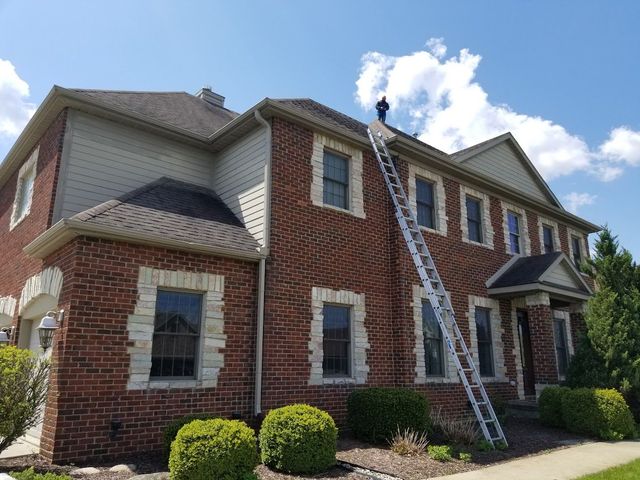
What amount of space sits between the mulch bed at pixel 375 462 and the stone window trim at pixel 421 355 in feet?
7.72

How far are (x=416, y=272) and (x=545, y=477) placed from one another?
596 centimetres

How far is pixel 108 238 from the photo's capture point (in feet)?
27.8

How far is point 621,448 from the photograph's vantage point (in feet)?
32.1

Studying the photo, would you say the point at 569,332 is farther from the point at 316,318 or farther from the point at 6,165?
the point at 6,165

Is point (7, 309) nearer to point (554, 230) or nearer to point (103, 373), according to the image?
point (103, 373)

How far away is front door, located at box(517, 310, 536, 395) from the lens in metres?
15.4

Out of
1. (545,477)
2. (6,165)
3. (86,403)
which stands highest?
(6,165)

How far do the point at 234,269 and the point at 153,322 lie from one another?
188 centimetres

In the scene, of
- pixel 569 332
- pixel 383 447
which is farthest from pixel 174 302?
pixel 569 332

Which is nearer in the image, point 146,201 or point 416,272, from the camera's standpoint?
point 146,201

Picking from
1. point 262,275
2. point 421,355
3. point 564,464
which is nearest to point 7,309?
point 262,275

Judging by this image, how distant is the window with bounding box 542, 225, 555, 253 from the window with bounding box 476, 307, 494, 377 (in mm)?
5045

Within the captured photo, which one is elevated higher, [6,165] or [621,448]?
[6,165]

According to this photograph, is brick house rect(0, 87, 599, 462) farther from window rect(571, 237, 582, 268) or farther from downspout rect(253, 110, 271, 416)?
window rect(571, 237, 582, 268)
